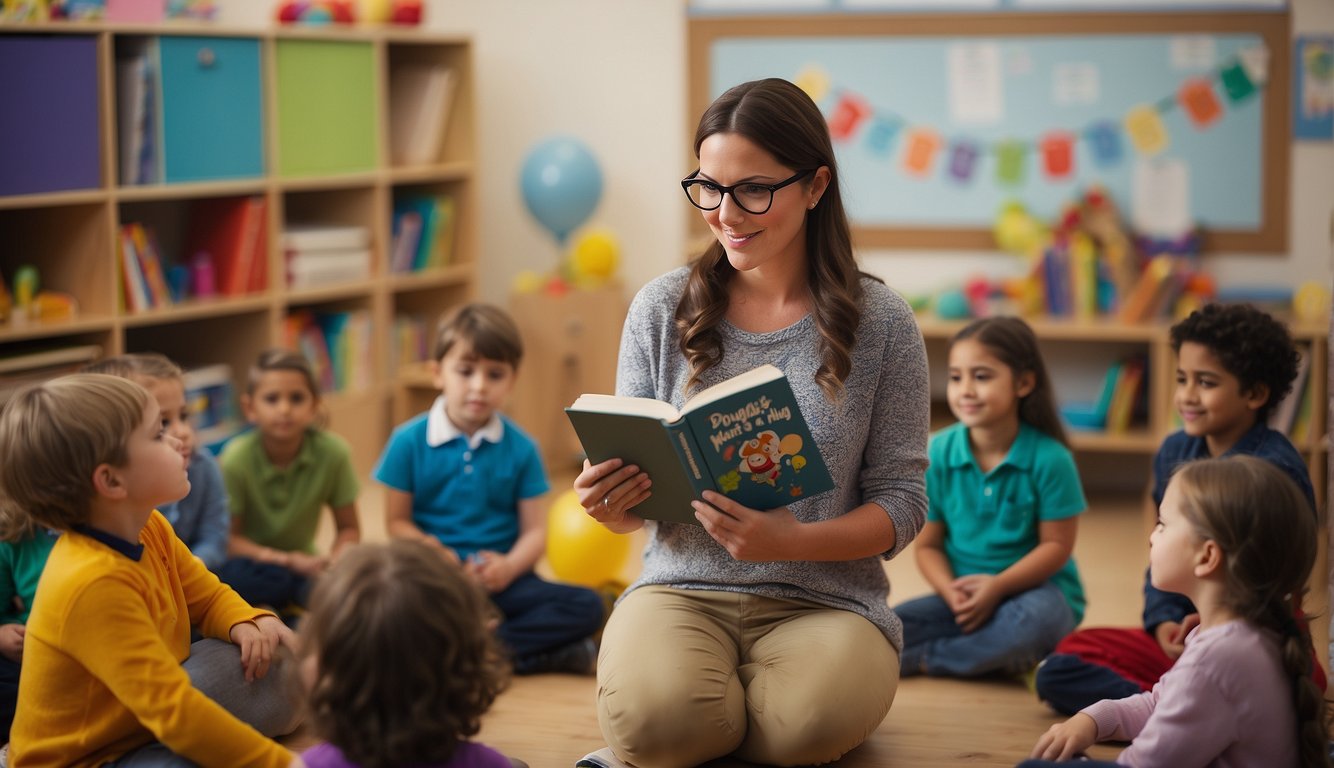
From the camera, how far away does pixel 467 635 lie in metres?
1.54

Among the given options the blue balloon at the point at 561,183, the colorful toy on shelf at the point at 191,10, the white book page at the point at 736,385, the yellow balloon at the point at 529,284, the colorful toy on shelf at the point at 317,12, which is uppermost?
the colorful toy on shelf at the point at 317,12

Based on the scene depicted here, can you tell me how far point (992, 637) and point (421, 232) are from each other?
8.91 feet

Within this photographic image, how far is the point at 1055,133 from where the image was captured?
14.4 ft

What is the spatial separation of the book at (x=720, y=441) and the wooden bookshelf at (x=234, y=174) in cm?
198

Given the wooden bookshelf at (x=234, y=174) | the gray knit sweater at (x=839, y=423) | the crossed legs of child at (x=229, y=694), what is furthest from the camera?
the wooden bookshelf at (x=234, y=174)

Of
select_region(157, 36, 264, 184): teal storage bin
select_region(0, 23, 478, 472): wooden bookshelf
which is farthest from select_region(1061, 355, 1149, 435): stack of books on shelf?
select_region(157, 36, 264, 184): teal storage bin

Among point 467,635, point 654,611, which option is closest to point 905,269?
point 654,611

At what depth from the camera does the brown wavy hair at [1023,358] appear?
272 cm

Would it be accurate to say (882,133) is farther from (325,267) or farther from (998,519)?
(998,519)

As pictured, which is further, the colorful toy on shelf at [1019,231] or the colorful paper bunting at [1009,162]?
the colorful paper bunting at [1009,162]

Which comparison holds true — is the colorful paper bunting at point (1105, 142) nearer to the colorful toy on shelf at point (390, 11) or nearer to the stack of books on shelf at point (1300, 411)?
the stack of books on shelf at point (1300, 411)

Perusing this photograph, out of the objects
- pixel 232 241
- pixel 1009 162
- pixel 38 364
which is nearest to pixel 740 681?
pixel 38 364

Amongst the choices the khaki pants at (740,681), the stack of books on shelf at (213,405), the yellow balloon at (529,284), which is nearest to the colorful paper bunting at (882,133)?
the yellow balloon at (529,284)

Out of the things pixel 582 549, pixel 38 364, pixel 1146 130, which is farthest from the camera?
pixel 1146 130
